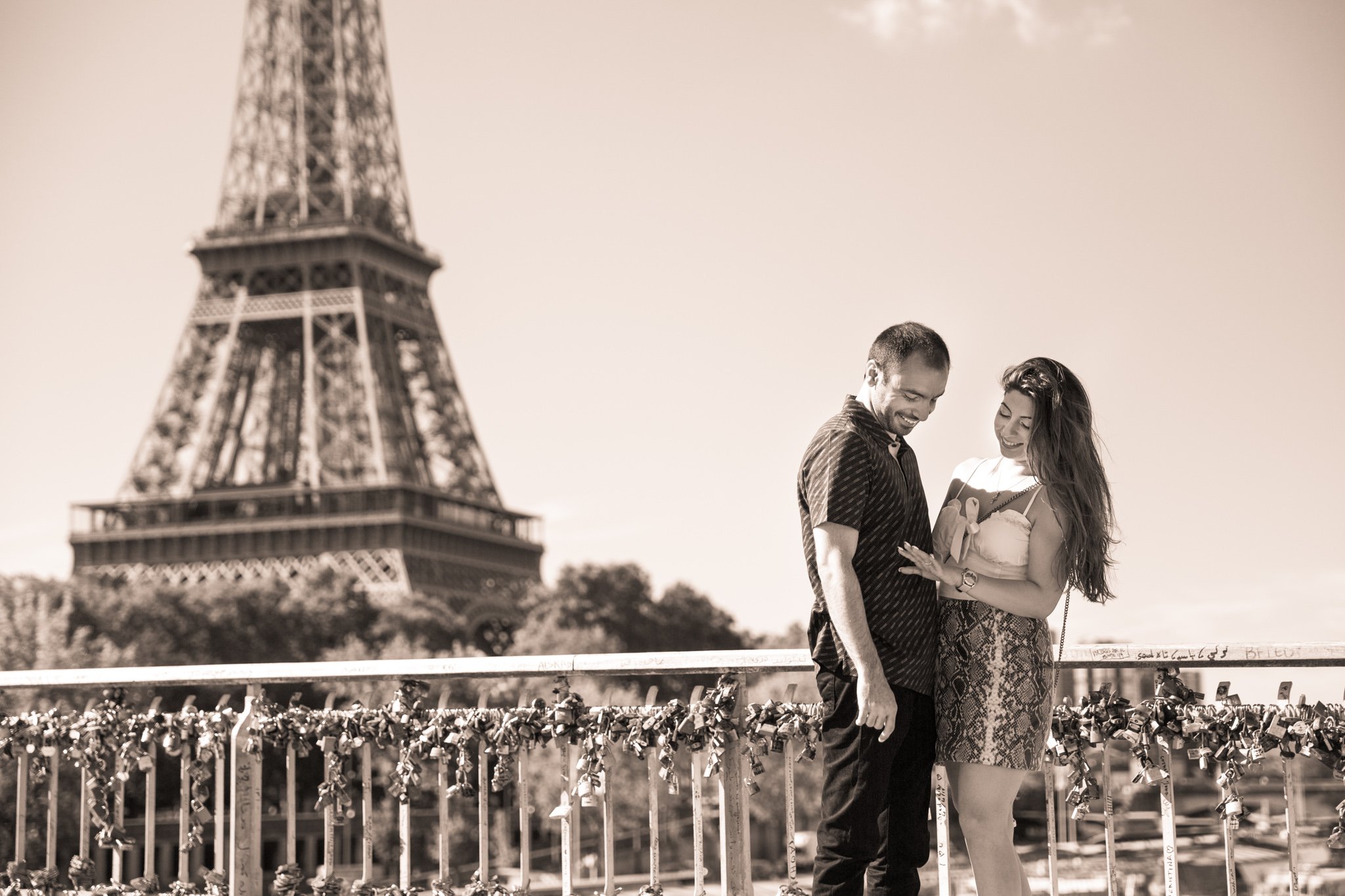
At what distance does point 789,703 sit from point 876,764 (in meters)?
1.11

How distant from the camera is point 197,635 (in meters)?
39.6

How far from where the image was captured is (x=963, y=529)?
15.5 ft

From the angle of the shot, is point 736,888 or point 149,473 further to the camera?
point 149,473

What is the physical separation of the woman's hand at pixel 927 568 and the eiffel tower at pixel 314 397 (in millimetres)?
42306

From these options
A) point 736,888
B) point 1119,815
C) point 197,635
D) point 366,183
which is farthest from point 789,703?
point 1119,815

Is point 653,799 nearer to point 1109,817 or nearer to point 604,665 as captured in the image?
point 604,665

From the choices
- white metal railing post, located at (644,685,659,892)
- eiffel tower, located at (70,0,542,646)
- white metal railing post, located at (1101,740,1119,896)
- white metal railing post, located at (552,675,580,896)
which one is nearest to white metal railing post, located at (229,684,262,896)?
white metal railing post, located at (552,675,580,896)

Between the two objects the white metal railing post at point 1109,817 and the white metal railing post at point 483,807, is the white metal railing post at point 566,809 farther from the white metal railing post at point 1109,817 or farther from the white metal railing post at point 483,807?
the white metal railing post at point 1109,817

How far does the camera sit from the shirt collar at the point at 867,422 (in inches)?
183

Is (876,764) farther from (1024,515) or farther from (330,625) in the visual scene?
(330,625)

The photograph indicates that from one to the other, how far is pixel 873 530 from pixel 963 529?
1.02ft

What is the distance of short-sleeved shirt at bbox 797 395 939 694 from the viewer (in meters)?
4.53

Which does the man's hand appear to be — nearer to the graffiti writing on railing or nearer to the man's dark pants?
the man's dark pants

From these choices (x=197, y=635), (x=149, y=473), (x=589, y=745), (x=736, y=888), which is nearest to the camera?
(x=736, y=888)
